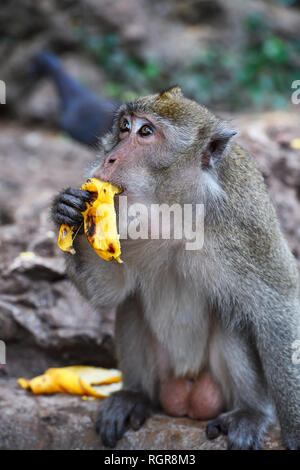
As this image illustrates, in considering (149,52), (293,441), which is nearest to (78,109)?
(149,52)

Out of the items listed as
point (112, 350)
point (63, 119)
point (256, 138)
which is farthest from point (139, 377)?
point (63, 119)

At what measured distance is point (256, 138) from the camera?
5.34m

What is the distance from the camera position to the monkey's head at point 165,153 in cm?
281

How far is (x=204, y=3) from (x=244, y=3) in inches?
31.6

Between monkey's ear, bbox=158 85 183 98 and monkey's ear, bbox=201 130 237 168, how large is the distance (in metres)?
0.37

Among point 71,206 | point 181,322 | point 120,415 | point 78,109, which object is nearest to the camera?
point 71,206

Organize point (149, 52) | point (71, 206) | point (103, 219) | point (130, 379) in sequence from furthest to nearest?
point (149, 52) → point (130, 379) → point (71, 206) → point (103, 219)

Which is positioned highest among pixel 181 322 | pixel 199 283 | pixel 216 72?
pixel 216 72

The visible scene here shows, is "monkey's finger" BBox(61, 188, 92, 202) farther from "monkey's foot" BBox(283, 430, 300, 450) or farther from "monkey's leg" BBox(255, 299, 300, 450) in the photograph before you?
"monkey's foot" BBox(283, 430, 300, 450)

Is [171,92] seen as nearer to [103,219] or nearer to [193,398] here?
[103,219]

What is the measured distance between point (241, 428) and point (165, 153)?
1491 millimetres

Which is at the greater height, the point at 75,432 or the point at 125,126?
the point at 125,126

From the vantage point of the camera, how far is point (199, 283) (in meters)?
3.10

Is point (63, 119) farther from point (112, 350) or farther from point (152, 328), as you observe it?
point (152, 328)
